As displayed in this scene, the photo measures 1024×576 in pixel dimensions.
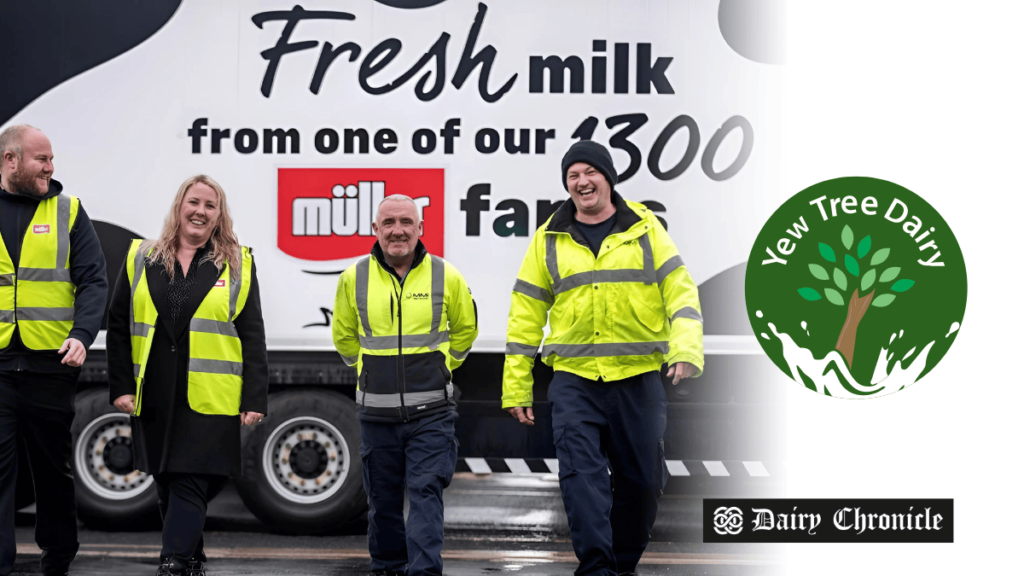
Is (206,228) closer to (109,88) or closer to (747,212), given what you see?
(109,88)

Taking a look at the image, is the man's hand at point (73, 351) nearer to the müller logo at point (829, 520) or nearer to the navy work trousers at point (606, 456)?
the navy work trousers at point (606, 456)

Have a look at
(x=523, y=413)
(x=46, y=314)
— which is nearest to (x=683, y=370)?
(x=523, y=413)

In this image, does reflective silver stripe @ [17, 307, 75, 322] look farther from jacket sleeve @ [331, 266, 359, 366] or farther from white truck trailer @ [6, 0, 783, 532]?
white truck trailer @ [6, 0, 783, 532]

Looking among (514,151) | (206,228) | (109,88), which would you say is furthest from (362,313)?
(109,88)

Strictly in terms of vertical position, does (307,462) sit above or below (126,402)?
below

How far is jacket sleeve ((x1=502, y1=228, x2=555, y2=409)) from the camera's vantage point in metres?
4.80

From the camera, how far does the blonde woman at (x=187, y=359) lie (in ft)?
15.0

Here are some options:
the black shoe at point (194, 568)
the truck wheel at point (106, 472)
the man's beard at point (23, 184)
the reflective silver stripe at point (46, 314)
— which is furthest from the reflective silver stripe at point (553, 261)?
the truck wheel at point (106, 472)

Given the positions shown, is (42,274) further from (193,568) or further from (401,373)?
(401,373)

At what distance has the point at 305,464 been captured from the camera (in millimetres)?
6305

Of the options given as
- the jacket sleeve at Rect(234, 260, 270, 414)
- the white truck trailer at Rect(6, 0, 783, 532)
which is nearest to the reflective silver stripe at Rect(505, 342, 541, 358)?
the jacket sleeve at Rect(234, 260, 270, 414)

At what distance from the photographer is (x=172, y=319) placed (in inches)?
181

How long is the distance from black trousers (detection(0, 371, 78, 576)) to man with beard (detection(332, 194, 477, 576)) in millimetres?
1357

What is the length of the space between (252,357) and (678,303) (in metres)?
1.95
